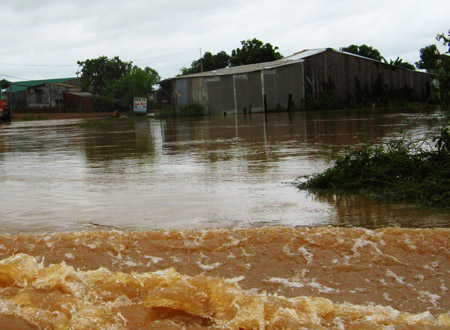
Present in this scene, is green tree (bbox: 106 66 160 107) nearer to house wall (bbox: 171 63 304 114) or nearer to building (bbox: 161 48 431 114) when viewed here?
building (bbox: 161 48 431 114)

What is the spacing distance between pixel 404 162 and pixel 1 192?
4.96 meters

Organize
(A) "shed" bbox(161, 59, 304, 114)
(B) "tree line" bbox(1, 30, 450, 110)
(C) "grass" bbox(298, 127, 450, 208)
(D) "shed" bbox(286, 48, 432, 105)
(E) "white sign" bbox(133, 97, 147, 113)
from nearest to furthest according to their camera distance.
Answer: (C) "grass" bbox(298, 127, 450, 208) → (A) "shed" bbox(161, 59, 304, 114) → (D) "shed" bbox(286, 48, 432, 105) → (E) "white sign" bbox(133, 97, 147, 113) → (B) "tree line" bbox(1, 30, 450, 110)

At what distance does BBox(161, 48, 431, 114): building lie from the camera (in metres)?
35.7

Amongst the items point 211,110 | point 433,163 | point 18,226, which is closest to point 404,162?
point 433,163

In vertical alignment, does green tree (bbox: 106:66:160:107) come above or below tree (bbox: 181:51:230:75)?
below

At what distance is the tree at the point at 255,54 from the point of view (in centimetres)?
4925

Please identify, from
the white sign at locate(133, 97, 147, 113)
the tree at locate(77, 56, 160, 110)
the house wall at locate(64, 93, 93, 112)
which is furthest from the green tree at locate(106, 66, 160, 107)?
the white sign at locate(133, 97, 147, 113)

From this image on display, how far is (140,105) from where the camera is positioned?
44.2 metres

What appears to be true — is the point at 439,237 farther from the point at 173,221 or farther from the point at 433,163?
the point at 173,221

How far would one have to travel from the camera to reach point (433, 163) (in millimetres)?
6324

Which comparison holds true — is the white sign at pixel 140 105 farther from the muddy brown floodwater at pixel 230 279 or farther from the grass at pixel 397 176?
the muddy brown floodwater at pixel 230 279

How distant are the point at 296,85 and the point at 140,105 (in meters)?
13.1

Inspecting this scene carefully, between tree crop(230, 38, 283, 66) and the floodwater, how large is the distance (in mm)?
42622

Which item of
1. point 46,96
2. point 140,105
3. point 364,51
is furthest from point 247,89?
point 46,96
